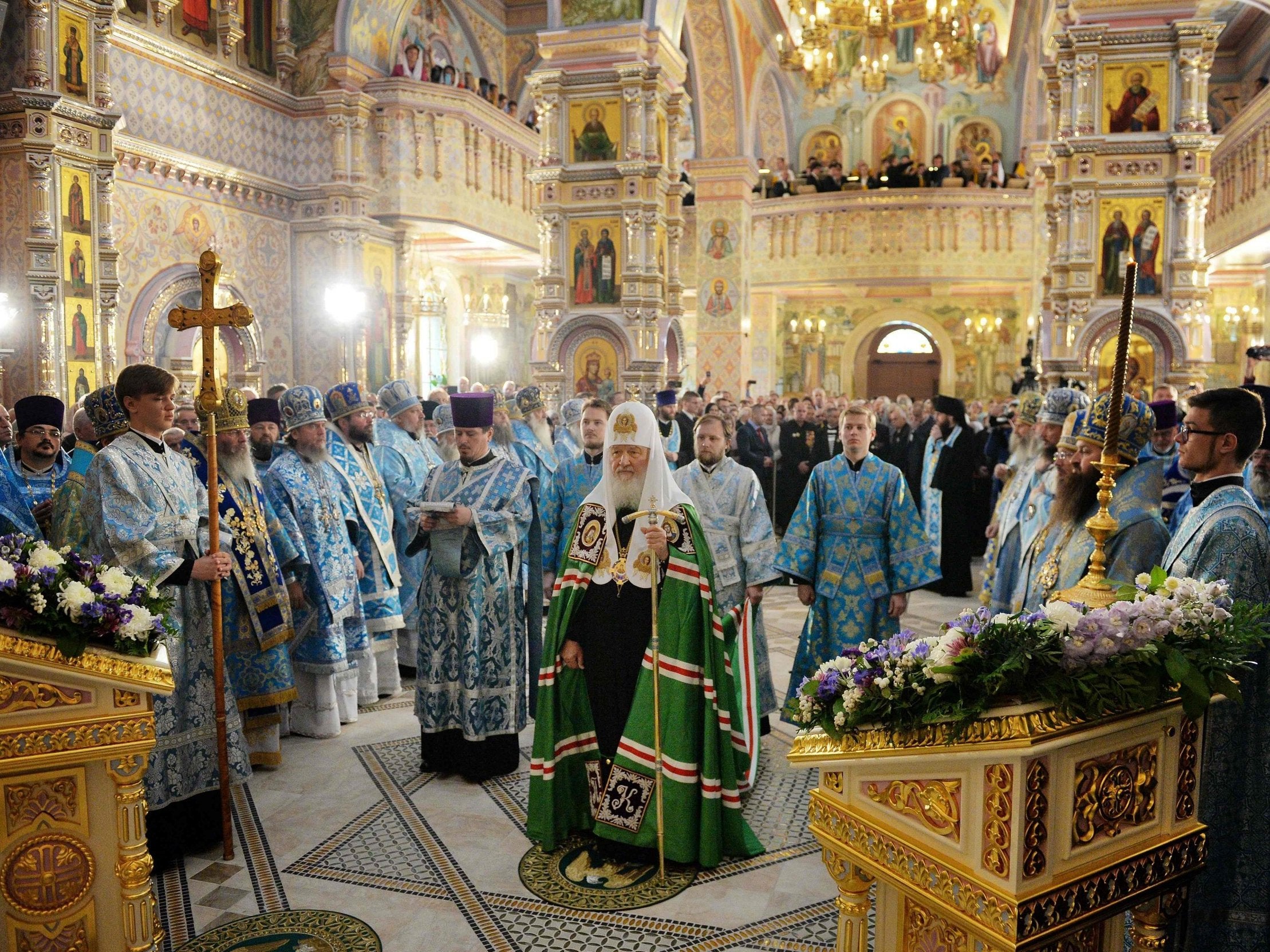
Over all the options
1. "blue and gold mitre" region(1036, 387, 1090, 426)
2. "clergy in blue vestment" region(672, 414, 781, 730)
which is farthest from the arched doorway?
"clergy in blue vestment" region(672, 414, 781, 730)

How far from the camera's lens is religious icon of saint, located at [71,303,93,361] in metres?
10.5

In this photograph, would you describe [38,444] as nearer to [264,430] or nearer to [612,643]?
[264,430]

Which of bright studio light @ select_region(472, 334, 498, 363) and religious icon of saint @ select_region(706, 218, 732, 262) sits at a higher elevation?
religious icon of saint @ select_region(706, 218, 732, 262)

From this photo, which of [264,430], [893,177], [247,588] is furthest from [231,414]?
[893,177]

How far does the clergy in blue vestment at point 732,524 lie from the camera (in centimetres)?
477

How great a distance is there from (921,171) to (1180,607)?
2283 cm

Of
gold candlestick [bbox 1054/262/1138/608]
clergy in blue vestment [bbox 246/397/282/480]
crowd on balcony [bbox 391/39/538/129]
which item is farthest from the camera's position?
crowd on balcony [bbox 391/39/538/129]

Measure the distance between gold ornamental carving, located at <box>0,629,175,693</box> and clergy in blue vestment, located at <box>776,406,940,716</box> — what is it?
311 cm

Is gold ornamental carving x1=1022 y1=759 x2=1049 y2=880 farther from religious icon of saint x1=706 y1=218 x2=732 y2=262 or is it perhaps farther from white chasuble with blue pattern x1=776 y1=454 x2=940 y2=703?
religious icon of saint x1=706 y1=218 x2=732 y2=262

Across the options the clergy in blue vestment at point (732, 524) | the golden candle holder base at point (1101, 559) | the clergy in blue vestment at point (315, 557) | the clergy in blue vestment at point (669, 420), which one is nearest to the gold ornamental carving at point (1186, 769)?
the golden candle holder base at point (1101, 559)

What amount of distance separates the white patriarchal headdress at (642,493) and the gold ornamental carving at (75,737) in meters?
1.77

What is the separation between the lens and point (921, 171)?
906 inches

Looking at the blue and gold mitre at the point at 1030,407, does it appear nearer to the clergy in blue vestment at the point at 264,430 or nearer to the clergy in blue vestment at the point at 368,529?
the clergy in blue vestment at the point at 368,529

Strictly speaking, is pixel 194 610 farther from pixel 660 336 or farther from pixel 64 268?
pixel 660 336
